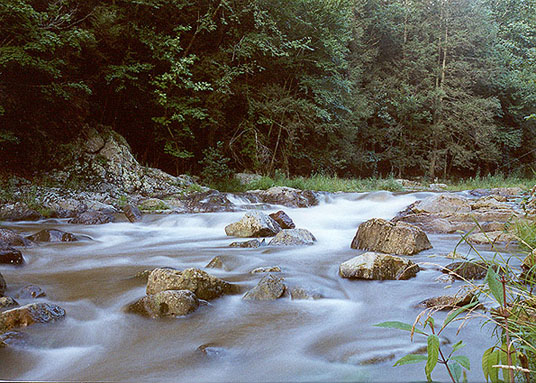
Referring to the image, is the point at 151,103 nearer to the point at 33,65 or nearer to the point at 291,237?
the point at 33,65

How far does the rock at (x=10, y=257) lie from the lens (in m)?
4.62

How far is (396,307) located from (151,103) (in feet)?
41.1

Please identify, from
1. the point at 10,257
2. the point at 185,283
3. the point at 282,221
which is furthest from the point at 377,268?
the point at 10,257

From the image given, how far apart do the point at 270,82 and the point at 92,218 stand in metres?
10.6

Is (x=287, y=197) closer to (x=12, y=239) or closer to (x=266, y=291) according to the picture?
(x=12, y=239)

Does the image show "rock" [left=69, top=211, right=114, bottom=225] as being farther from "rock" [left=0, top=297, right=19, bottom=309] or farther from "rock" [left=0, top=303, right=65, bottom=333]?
"rock" [left=0, top=303, right=65, bottom=333]

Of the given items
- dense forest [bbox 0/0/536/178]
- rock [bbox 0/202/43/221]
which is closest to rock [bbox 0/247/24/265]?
rock [bbox 0/202/43/221]

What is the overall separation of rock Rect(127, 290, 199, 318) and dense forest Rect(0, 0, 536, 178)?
24.7 ft

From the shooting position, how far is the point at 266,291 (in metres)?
3.53

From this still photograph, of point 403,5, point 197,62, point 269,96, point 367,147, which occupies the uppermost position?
point 403,5

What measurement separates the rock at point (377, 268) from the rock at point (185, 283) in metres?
1.44

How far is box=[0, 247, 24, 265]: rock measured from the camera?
15.2ft

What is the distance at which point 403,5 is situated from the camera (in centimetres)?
2427

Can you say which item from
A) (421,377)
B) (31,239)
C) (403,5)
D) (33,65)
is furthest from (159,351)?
(403,5)
